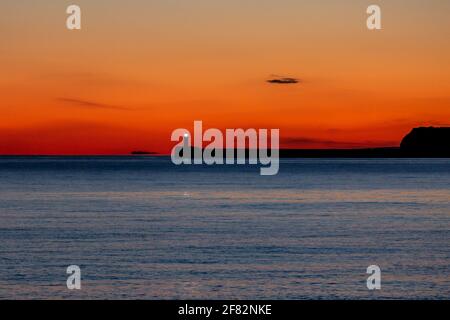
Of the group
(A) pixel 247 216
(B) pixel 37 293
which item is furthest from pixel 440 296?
(A) pixel 247 216

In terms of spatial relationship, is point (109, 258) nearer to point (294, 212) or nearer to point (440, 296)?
point (440, 296)

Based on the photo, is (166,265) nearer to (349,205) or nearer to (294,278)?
(294,278)

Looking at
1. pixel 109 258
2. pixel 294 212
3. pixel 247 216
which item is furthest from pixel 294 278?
pixel 294 212

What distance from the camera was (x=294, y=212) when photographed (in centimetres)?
5616

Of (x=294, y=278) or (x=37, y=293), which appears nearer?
(x=37, y=293)
